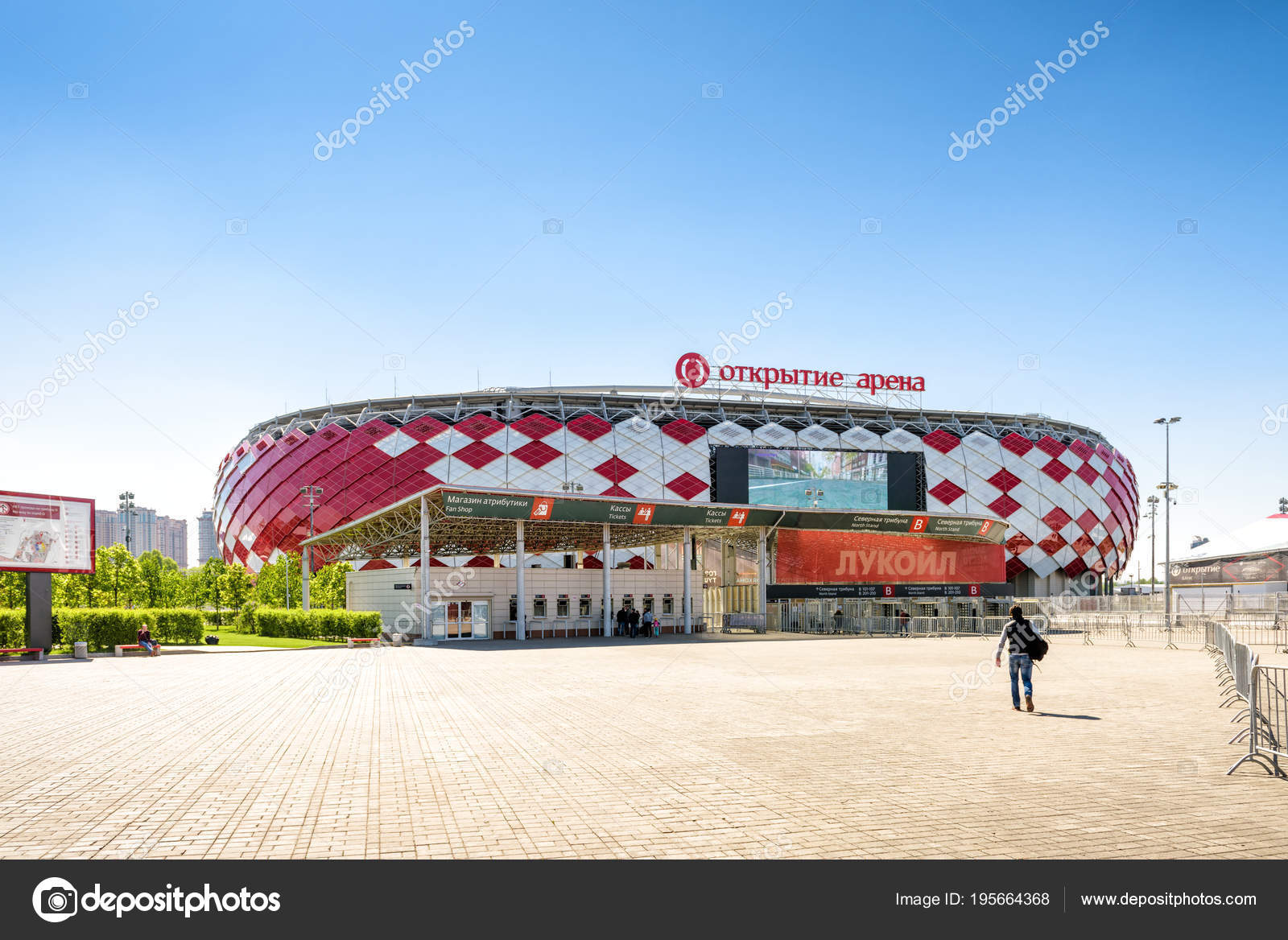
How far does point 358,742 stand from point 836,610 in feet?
124

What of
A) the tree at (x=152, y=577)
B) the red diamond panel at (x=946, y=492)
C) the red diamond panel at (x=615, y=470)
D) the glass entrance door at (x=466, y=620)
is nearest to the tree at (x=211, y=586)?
the tree at (x=152, y=577)

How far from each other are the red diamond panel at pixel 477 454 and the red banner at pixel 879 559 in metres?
26.0

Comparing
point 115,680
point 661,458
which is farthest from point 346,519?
point 115,680

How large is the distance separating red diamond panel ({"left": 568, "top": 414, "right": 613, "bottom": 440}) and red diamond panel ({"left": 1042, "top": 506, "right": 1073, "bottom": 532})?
38192mm

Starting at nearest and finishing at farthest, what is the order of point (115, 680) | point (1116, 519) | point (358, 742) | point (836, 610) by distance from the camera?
point (358, 742) < point (115, 680) < point (836, 610) < point (1116, 519)

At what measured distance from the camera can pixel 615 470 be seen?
68.5m

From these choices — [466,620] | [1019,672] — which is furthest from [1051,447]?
[1019,672]

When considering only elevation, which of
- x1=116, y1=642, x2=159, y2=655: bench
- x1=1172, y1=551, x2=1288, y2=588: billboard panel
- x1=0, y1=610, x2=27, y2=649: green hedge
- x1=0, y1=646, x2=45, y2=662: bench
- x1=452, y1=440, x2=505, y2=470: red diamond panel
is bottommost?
x1=1172, y1=551, x2=1288, y2=588: billboard panel

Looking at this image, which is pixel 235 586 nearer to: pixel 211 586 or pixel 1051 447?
pixel 211 586

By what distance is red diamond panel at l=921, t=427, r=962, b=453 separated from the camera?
2987 inches

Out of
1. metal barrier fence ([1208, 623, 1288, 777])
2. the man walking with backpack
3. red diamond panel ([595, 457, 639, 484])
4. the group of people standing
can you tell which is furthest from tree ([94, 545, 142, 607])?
metal barrier fence ([1208, 623, 1288, 777])

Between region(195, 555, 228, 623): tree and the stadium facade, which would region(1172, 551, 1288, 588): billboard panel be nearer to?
the stadium facade
